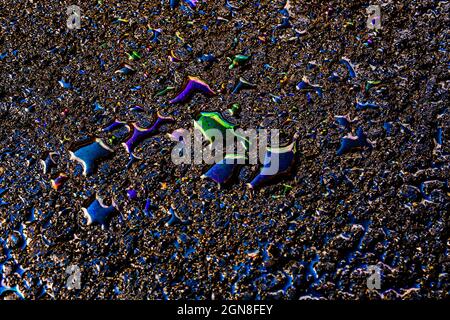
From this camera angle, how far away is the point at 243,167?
65.7 inches

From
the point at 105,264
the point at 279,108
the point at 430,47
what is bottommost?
the point at 105,264

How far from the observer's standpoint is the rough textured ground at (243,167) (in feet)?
4.92

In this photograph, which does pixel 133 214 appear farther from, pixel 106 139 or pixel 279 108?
pixel 279 108

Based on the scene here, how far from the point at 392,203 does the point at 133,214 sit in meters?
0.74

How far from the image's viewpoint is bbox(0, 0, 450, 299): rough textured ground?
59.1 inches

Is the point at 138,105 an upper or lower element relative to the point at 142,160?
upper

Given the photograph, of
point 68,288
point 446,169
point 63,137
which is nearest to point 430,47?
point 446,169

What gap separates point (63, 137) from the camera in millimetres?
1787
